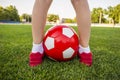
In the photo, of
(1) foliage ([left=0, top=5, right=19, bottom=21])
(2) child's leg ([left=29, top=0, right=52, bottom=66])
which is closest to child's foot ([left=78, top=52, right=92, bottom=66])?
(2) child's leg ([left=29, top=0, right=52, bottom=66])

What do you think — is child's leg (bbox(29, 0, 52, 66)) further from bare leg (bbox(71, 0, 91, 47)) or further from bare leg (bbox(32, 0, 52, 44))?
bare leg (bbox(71, 0, 91, 47))

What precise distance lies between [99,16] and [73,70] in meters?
53.1

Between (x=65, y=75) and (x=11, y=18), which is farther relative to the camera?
A: (x=11, y=18)

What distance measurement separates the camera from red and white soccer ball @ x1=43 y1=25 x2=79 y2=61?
205 cm

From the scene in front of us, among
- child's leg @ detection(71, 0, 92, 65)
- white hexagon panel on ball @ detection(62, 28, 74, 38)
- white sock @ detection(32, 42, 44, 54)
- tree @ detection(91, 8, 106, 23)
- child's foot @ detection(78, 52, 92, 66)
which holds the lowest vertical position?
child's foot @ detection(78, 52, 92, 66)

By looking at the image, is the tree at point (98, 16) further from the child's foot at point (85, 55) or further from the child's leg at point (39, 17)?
the child's leg at point (39, 17)

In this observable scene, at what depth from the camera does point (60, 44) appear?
2.06 m

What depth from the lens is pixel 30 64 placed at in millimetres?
2059

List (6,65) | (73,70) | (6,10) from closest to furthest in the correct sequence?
(73,70), (6,65), (6,10)

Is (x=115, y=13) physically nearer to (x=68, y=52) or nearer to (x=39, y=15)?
(x=68, y=52)

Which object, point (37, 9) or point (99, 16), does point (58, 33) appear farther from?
point (99, 16)

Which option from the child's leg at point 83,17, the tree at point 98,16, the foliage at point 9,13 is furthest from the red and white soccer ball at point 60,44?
the tree at point 98,16

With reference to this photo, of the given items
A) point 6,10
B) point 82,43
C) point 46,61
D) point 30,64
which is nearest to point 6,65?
point 30,64

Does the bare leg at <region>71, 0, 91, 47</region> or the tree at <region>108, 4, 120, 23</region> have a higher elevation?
the tree at <region>108, 4, 120, 23</region>
